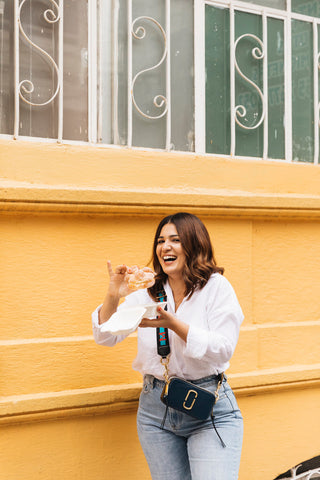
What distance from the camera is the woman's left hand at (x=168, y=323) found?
2838mm

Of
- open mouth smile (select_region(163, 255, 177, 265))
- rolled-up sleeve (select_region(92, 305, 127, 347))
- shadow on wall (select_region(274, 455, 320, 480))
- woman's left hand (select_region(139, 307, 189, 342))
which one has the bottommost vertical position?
shadow on wall (select_region(274, 455, 320, 480))

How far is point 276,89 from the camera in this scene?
4.74m

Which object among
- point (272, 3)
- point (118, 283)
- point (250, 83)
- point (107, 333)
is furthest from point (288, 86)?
point (107, 333)

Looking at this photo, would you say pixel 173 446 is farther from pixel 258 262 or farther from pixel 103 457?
pixel 258 262

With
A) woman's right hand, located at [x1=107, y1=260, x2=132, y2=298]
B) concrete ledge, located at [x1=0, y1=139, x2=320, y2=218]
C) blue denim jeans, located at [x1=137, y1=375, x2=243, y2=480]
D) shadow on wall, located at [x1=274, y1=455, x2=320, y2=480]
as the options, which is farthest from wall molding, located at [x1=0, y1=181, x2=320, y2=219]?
shadow on wall, located at [x1=274, y1=455, x2=320, y2=480]

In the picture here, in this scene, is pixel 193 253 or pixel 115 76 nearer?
pixel 193 253

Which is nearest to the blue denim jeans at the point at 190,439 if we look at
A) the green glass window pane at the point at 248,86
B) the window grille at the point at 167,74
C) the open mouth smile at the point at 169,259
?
the open mouth smile at the point at 169,259

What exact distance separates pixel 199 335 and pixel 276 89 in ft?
8.29

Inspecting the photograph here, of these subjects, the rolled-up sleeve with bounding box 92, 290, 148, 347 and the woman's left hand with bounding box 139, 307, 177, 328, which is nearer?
the woman's left hand with bounding box 139, 307, 177, 328

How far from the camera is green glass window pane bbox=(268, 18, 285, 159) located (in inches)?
185

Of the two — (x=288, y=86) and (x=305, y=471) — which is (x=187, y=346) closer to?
(x=305, y=471)

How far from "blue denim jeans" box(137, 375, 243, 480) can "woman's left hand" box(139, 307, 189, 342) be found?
352mm

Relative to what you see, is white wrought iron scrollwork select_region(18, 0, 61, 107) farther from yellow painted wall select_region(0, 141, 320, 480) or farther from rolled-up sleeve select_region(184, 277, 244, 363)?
rolled-up sleeve select_region(184, 277, 244, 363)

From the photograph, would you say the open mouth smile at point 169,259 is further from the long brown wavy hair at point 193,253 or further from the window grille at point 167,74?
the window grille at point 167,74
